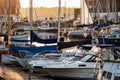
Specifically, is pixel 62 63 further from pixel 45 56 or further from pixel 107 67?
pixel 107 67

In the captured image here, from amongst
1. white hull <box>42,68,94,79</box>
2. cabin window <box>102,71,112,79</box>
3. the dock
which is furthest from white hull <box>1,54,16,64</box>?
cabin window <box>102,71,112,79</box>

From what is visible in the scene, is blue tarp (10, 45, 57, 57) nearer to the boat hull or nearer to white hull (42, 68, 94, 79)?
the boat hull

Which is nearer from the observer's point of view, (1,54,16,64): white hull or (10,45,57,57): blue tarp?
(10,45,57,57): blue tarp

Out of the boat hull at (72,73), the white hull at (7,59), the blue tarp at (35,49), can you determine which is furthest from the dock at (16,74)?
the blue tarp at (35,49)

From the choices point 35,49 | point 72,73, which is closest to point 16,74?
point 72,73

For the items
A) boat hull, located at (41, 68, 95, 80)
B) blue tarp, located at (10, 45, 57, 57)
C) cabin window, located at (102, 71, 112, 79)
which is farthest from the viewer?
blue tarp, located at (10, 45, 57, 57)

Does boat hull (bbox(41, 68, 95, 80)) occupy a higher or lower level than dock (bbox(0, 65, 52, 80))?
higher

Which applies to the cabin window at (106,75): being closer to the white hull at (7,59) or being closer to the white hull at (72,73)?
the white hull at (72,73)

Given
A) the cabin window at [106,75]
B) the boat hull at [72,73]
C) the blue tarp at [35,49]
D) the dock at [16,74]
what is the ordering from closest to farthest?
the cabin window at [106,75]
the boat hull at [72,73]
the dock at [16,74]
the blue tarp at [35,49]

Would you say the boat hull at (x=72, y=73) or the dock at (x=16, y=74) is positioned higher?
the boat hull at (x=72, y=73)

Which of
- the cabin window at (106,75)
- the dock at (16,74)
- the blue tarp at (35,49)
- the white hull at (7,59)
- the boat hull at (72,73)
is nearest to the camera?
the cabin window at (106,75)

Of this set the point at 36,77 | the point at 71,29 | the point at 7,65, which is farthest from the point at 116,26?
the point at 36,77

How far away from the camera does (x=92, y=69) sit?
20.3 m

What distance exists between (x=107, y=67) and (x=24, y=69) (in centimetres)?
1272
